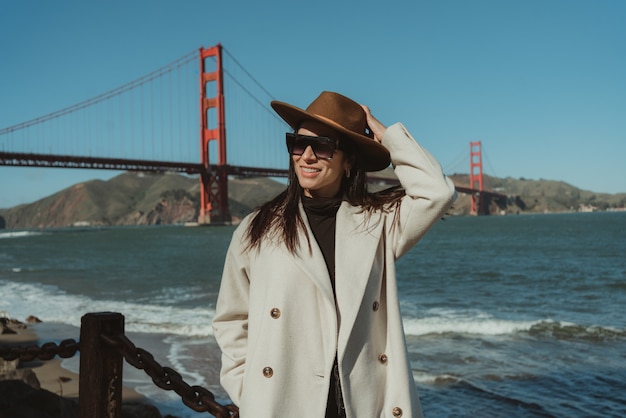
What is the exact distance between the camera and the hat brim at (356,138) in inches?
55.8

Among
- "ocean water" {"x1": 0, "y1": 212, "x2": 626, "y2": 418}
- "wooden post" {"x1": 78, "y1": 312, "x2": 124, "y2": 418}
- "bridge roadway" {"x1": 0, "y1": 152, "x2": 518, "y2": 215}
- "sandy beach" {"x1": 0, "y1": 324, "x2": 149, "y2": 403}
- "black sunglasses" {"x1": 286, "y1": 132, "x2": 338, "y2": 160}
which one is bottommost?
"ocean water" {"x1": 0, "y1": 212, "x2": 626, "y2": 418}

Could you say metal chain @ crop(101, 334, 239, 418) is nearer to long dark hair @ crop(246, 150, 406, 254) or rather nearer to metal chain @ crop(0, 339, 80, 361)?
metal chain @ crop(0, 339, 80, 361)

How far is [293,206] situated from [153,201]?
446 ft

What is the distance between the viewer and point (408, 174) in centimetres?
139

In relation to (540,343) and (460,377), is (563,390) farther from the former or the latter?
(540,343)

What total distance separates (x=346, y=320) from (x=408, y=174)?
1.13 ft

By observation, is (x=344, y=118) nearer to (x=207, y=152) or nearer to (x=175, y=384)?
(x=175, y=384)

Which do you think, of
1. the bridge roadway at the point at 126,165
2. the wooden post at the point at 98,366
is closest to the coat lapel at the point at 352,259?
the wooden post at the point at 98,366

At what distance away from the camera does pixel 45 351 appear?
212 cm

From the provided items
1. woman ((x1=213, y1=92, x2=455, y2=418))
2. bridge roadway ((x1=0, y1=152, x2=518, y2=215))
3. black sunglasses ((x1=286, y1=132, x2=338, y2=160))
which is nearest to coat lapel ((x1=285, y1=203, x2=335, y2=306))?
woman ((x1=213, y1=92, x2=455, y2=418))

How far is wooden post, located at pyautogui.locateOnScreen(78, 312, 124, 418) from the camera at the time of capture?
1910mm

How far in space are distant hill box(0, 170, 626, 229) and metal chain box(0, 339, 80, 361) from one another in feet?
353

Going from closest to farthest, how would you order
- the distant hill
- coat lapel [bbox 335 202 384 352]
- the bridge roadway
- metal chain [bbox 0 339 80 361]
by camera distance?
coat lapel [bbox 335 202 384 352]
metal chain [bbox 0 339 80 361]
the bridge roadway
the distant hill

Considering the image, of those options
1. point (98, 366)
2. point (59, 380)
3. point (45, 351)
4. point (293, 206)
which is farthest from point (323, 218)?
point (59, 380)
